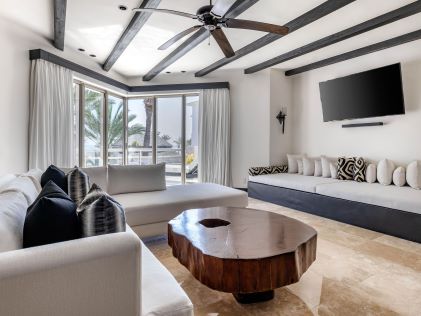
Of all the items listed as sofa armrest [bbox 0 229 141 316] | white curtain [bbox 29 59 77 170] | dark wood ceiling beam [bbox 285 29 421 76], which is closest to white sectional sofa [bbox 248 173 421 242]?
dark wood ceiling beam [bbox 285 29 421 76]

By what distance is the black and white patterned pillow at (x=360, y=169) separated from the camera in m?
4.05

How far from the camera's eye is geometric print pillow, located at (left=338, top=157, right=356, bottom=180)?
4223 millimetres

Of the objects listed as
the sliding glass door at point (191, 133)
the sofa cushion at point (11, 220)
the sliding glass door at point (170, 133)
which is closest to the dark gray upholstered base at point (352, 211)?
the sliding glass door at point (191, 133)

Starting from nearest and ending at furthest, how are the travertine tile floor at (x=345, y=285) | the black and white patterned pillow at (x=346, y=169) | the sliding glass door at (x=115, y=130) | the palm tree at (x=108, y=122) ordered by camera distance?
the travertine tile floor at (x=345, y=285), the black and white patterned pillow at (x=346, y=169), the palm tree at (x=108, y=122), the sliding glass door at (x=115, y=130)

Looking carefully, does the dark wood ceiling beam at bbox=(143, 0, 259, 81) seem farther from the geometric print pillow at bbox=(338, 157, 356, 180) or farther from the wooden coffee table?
the geometric print pillow at bbox=(338, 157, 356, 180)

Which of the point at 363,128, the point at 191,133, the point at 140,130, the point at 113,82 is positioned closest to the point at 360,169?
the point at 363,128

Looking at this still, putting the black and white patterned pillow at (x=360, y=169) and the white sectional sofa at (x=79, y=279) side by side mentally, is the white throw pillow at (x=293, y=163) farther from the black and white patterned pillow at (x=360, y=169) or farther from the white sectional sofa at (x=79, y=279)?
the white sectional sofa at (x=79, y=279)

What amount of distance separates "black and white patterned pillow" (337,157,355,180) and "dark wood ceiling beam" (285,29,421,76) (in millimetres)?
1653

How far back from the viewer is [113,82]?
210 inches

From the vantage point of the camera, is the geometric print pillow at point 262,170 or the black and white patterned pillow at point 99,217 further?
the geometric print pillow at point 262,170

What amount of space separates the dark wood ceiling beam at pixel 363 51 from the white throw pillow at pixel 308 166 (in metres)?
1.71

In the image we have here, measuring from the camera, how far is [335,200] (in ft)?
11.8

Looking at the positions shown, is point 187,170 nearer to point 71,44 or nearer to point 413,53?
point 71,44

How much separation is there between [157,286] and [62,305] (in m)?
0.41
